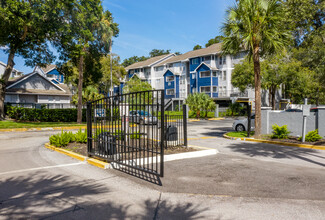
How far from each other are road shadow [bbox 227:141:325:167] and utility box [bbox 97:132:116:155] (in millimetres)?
5601

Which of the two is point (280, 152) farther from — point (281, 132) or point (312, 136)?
point (281, 132)

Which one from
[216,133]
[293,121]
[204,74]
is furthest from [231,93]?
[293,121]

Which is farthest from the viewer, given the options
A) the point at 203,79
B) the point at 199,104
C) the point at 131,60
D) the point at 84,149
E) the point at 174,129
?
the point at 131,60

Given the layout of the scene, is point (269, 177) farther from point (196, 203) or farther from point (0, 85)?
point (0, 85)

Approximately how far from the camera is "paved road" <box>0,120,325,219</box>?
4754 millimetres

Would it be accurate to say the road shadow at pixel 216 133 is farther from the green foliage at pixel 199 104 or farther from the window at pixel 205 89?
the window at pixel 205 89

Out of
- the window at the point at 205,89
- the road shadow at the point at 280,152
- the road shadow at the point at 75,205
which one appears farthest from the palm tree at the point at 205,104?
the road shadow at the point at 75,205

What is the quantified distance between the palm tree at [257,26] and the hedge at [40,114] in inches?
767

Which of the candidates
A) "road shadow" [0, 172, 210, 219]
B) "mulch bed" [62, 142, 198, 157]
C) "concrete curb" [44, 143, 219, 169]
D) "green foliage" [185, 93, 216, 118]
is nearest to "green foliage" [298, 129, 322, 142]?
"concrete curb" [44, 143, 219, 169]

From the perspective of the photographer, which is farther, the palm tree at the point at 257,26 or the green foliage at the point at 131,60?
the green foliage at the point at 131,60

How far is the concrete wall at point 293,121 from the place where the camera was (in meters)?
13.9

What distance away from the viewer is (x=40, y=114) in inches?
1047

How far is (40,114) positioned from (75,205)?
23.9 meters

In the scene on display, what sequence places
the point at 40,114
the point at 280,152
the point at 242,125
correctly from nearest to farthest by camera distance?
the point at 280,152, the point at 242,125, the point at 40,114
